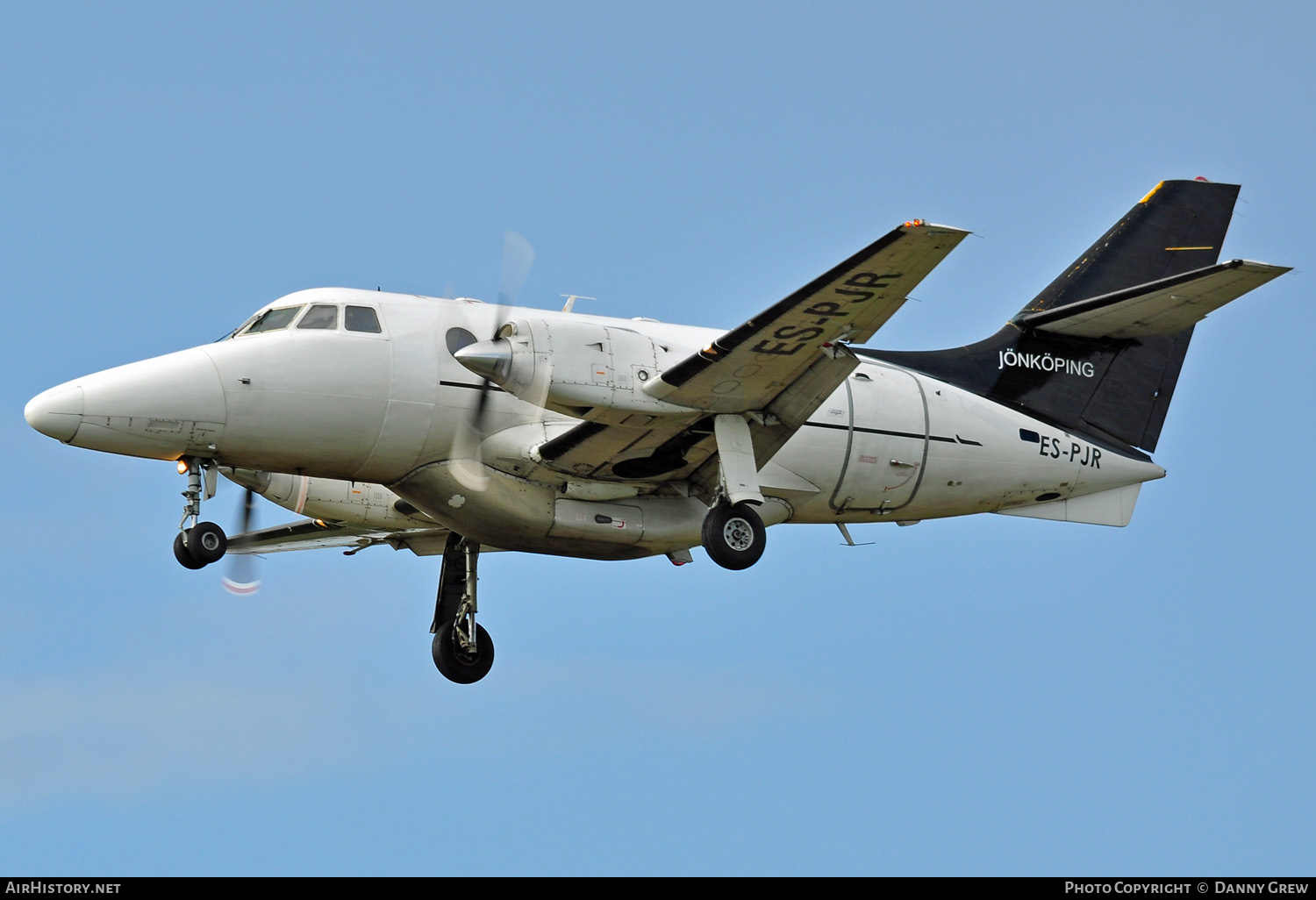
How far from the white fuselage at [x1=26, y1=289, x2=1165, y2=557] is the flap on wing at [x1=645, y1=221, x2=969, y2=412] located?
0.52 meters

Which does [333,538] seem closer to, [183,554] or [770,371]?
[183,554]

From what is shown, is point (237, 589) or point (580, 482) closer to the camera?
point (580, 482)

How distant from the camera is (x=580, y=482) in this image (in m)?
17.8

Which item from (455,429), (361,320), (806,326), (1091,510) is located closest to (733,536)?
(806,326)

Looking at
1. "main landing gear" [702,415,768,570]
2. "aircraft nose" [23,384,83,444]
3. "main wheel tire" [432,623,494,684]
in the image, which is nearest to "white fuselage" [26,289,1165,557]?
"aircraft nose" [23,384,83,444]

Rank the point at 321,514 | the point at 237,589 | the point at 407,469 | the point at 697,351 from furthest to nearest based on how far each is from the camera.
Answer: the point at 321,514, the point at 237,589, the point at 407,469, the point at 697,351

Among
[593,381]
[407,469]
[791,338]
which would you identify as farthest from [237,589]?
[791,338]

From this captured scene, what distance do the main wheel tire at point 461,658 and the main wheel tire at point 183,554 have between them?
13.6 ft

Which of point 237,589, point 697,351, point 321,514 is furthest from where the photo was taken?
point 321,514

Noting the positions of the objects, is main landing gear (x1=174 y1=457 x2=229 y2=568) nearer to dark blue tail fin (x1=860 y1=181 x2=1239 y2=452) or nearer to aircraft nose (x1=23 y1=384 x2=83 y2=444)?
aircraft nose (x1=23 y1=384 x2=83 y2=444)

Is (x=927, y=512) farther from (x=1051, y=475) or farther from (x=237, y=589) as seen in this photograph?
(x=237, y=589)

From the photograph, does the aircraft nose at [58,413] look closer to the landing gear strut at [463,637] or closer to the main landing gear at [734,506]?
the landing gear strut at [463,637]

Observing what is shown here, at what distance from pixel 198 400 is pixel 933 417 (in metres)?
8.39

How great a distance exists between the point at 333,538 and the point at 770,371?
25.6ft
